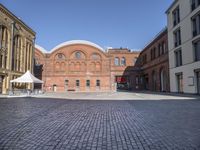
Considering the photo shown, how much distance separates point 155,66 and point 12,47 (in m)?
26.5

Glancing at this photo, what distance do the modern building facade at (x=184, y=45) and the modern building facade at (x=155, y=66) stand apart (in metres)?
2.20

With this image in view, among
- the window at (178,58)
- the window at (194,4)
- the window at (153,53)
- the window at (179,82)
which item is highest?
the window at (194,4)

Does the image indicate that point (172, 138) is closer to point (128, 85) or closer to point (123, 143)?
point (123, 143)

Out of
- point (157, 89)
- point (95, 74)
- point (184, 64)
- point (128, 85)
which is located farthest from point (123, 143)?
point (128, 85)

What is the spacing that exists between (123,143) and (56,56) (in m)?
41.8

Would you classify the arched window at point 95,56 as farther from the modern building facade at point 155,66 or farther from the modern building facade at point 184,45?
the modern building facade at point 184,45

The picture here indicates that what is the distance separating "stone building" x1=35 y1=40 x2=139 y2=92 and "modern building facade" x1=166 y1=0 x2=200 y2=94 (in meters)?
17.4

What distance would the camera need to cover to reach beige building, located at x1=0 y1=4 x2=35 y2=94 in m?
25.8

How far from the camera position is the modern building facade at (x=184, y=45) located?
23.0 m

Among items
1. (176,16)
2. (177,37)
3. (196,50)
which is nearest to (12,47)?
(177,37)

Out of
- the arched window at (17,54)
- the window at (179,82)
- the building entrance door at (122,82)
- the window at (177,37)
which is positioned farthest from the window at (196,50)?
the arched window at (17,54)

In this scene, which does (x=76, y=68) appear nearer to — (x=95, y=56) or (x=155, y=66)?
(x=95, y=56)

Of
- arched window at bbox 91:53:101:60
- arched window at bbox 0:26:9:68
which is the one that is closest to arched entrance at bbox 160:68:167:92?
arched window at bbox 91:53:101:60

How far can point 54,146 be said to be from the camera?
13.7ft
